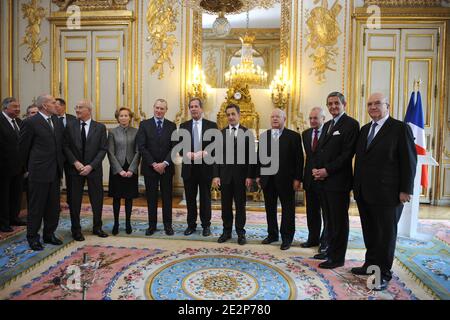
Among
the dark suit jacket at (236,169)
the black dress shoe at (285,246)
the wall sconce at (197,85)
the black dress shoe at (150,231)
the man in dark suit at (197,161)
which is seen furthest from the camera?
the wall sconce at (197,85)

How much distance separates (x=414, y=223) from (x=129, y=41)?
5.63m

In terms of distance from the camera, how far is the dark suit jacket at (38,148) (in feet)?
12.1

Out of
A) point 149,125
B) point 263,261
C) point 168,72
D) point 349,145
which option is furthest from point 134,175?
point 168,72

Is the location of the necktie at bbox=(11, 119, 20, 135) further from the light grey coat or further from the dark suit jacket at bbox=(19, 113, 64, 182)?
the light grey coat

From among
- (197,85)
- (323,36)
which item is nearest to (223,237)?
(197,85)

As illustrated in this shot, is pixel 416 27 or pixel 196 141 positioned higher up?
pixel 416 27

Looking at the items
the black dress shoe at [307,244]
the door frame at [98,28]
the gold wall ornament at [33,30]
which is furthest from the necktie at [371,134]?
the gold wall ornament at [33,30]

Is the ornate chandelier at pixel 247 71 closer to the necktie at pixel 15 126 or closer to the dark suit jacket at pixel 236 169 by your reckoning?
the dark suit jacket at pixel 236 169

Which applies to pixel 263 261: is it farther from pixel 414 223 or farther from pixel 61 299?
pixel 414 223

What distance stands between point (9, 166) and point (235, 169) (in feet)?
9.01

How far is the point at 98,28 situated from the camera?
7023 mm

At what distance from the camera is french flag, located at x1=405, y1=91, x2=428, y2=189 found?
467 cm

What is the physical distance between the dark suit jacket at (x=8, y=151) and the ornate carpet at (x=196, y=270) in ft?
2.42

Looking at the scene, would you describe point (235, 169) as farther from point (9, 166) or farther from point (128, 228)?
point (9, 166)
